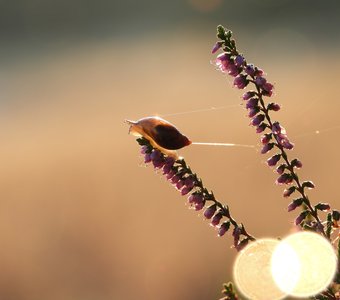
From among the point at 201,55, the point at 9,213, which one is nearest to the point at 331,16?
the point at 201,55

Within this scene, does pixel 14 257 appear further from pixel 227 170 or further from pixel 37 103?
pixel 37 103

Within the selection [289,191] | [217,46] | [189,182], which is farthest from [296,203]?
[217,46]

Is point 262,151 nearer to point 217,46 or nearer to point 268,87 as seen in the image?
point 268,87

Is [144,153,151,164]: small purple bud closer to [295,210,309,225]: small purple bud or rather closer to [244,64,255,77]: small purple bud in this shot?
[244,64,255,77]: small purple bud

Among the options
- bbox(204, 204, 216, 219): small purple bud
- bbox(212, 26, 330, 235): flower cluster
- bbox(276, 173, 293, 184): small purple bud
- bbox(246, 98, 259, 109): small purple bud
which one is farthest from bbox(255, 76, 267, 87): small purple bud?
bbox(204, 204, 216, 219): small purple bud

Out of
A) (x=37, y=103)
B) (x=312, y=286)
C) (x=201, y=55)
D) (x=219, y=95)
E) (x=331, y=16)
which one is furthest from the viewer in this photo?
(x=331, y=16)

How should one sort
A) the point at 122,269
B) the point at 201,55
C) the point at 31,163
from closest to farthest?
the point at 122,269, the point at 31,163, the point at 201,55
